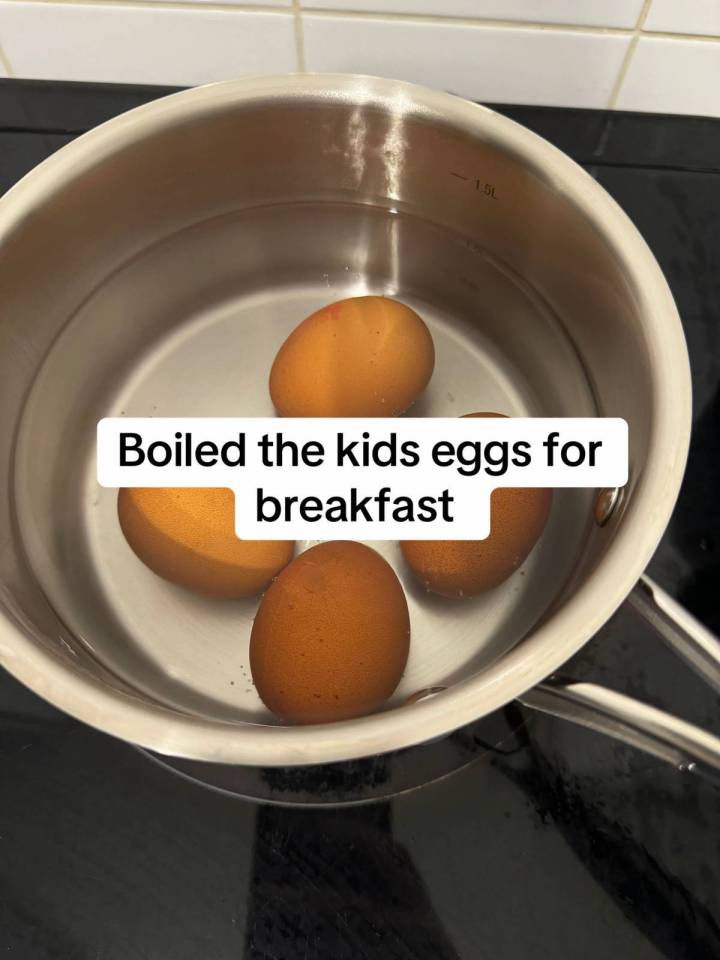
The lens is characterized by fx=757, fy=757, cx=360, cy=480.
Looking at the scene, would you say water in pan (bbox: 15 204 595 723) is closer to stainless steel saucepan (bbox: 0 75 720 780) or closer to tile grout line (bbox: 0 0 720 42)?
stainless steel saucepan (bbox: 0 75 720 780)

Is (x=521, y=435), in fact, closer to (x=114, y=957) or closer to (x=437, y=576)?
(x=437, y=576)

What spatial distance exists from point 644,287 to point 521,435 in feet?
0.50

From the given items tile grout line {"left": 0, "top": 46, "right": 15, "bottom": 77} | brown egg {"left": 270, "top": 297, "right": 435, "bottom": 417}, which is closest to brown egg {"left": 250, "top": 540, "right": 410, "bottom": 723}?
brown egg {"left": 270, "top": 297, "right": 435, "bottom": 417}

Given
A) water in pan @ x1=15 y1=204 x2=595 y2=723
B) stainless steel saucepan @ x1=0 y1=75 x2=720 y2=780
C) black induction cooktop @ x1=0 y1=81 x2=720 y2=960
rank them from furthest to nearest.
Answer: water in pan @ x1=15 y1=204 x2=595 y2=723, black induction cooktop @ x1=0 y1=81 x2=720 y2=960, stainless steel saucepan @ x1=0 y1=75 x2=720 y2=780

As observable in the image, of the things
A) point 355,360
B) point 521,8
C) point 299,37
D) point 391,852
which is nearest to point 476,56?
point 521,8

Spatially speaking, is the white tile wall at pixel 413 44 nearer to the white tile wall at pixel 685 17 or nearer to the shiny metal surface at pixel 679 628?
the white tile wall at pixel 685 17

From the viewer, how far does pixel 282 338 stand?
0.81 meters

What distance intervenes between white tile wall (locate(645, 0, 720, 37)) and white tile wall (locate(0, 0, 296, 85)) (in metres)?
0.33

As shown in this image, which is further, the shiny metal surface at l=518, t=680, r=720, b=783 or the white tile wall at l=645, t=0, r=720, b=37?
the white tile wall at l=645, t=0, r=720, b=37

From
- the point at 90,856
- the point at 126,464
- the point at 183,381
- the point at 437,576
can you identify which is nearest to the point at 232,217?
the point at 183,381

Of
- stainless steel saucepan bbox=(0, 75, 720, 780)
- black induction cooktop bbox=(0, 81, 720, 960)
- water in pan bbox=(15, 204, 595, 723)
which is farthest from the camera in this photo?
water in pan bbox=(15, 204, 595, 723)

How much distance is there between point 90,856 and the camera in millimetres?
580

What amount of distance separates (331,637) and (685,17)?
0.63 metres

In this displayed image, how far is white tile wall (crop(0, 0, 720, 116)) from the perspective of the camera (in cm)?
68
